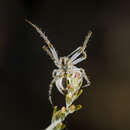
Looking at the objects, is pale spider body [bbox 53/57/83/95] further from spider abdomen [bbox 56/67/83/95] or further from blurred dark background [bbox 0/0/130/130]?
blurred dark background [bbox 0/0/130/130]

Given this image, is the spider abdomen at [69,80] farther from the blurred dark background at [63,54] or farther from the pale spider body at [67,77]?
the blurred dark background at [63,54]

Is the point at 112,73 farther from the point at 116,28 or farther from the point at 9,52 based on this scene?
the point at 9,52

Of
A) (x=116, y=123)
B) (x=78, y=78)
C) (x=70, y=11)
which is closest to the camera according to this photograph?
(x=78, y=78)

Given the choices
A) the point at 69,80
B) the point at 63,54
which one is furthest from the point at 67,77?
the point at 63,54

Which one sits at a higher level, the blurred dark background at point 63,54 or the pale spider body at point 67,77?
the blurred dark background at point 63,54

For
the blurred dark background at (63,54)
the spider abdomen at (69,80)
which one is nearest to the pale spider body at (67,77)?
the spider abdomen at (69,80)

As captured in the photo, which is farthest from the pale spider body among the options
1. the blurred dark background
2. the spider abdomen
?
the blurred dark background

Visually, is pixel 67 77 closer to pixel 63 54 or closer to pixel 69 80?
pixel 69 80

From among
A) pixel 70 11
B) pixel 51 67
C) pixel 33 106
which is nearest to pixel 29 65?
pixel 51 67
